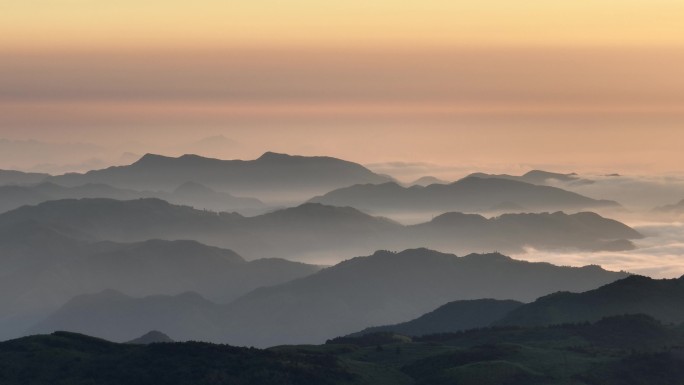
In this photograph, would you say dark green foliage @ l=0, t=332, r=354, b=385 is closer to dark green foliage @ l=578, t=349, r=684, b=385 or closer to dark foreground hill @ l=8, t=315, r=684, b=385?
dark foreground hill @ l=8, t=315, r=684, b=385

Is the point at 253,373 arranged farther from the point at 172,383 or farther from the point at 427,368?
the point at 427,368

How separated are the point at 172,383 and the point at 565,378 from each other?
167ft

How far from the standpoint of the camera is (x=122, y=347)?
16825 centimetres

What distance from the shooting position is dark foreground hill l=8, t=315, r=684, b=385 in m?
154

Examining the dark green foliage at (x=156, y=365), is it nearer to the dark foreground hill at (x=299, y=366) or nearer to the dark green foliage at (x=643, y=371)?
the dark foreground hill at (x=299, y=366)

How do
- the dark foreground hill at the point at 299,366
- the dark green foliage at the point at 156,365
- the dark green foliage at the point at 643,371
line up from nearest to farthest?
1. the dark green foliage at the point at 156,365
2. the dark foreground hill at the point at 299,366
3. the dark green foliage at the point at 643,371

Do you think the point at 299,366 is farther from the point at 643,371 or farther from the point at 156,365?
the point at 643,371

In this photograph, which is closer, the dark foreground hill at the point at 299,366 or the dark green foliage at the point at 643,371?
the dark foreground hill at the point at 299,366

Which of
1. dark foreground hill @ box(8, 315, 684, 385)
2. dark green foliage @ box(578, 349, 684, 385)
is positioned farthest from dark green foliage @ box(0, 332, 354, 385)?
dark green foliage @ box(578, 349, 684, 385)

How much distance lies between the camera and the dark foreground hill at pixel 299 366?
504 ft

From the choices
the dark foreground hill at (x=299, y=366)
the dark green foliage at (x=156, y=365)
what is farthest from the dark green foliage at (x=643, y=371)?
the dark green foliage at (x=156, y=365)

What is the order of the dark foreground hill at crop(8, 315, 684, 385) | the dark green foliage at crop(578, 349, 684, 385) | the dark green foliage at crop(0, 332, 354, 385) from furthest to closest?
the dark green foliage at crop(578, 349, 684, 385)
the dark foreground hill at crop(8, 315, 684, 385)
the dark green foliage at crop(0, 332, 354, 385)

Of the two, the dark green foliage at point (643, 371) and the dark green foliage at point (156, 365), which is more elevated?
the dark green foliage at point (156, 365)

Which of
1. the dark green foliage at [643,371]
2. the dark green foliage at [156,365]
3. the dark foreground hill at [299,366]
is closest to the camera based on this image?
the dark green foliage at [156,365]
